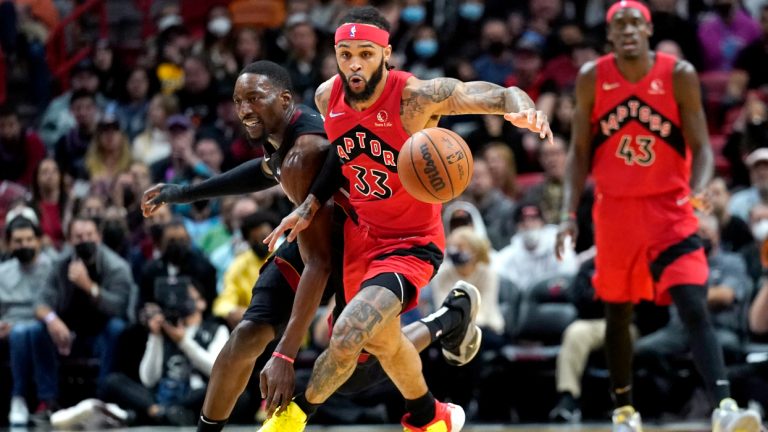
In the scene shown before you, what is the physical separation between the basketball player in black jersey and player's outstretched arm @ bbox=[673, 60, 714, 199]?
7.12 ft

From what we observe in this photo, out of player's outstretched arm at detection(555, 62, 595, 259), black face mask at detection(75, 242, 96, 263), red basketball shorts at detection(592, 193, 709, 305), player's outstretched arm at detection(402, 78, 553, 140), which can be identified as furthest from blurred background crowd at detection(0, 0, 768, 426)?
player's outstretched arm at detection(402, 78, 553, 140)

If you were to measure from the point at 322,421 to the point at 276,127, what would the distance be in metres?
4.43

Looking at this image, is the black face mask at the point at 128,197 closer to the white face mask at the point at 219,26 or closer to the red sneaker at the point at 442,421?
the white face mask at the point at 219,26

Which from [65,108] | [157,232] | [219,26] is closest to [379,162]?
[157,232]

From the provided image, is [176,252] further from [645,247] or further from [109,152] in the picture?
[645,247]

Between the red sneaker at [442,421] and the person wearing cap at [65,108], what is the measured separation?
9244mm

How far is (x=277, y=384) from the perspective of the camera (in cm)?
565

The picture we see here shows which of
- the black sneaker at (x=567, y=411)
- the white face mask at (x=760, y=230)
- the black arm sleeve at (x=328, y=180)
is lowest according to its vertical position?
the black sneaker at (x=567, y=411)

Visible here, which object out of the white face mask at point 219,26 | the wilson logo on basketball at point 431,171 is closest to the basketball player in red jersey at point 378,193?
the wilson logo on basketball at point 431,171

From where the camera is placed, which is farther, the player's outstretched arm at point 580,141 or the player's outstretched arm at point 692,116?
the player's outstretched arm at point 580,141

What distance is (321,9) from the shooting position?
15.2m

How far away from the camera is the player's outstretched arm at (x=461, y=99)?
5594mm

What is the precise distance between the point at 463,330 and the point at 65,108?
9.17 metres

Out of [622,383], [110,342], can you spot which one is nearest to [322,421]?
[110,342]
